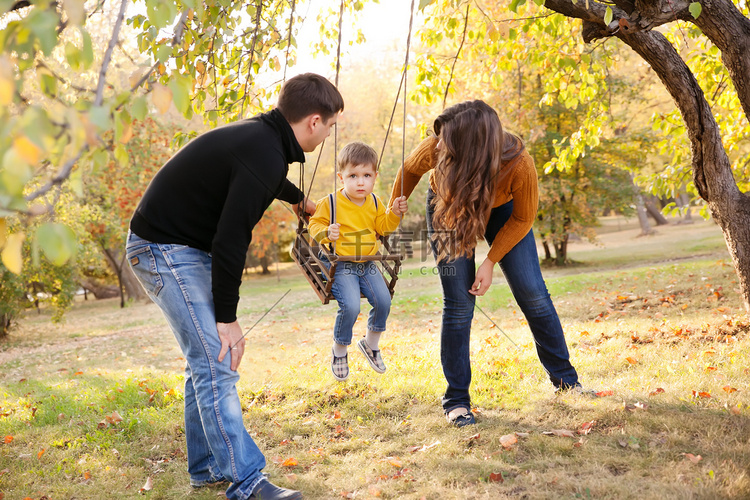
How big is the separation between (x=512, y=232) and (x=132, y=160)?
1502 cm

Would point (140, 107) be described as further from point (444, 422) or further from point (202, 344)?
point (444, 422)

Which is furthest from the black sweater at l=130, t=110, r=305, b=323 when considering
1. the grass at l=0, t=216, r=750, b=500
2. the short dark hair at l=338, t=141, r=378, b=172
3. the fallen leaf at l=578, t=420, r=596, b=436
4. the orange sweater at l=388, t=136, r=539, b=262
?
the fallen leaf at l=578, t=420, r=596, b=436

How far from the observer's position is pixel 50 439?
380cm

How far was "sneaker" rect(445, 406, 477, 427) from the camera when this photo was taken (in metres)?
3.37

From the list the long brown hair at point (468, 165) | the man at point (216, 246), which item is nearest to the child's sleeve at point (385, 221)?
the long brown hair at point (468, 165)

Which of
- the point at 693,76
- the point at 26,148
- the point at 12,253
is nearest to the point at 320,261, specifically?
the point at 12,253

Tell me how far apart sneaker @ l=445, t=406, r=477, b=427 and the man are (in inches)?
47.9

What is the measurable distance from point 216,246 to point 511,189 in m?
1.76

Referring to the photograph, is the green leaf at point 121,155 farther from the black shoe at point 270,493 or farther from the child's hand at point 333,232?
the child's hand at point 333,232

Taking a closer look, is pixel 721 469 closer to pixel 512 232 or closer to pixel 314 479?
pixel 512 232

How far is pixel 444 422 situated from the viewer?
346cm

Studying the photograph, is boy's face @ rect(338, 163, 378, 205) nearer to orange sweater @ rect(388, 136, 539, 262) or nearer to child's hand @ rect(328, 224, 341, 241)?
child's hand @ rect(328, 224, 341, 241)

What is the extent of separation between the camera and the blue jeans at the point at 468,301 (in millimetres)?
3346

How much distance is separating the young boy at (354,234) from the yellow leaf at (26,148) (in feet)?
9.38
